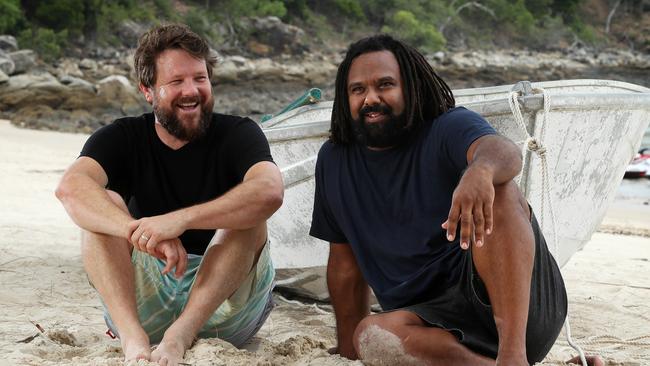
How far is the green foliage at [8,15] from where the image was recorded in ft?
75.7

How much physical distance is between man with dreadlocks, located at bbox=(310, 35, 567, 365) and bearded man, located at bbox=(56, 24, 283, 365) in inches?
10.4

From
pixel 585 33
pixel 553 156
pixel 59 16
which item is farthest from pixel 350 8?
pixel 553 156

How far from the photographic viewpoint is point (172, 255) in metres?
2.35

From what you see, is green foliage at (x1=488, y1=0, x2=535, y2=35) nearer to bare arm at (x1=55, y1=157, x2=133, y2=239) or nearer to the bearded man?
the bearded man

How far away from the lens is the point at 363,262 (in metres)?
2.55

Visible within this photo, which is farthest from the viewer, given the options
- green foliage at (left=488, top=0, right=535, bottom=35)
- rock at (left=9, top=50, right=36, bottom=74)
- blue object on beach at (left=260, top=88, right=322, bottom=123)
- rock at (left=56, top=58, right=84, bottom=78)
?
green foliage at (left=488, top=0, right=535, bottom=35)

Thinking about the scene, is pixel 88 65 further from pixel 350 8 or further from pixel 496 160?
pixel 496 160

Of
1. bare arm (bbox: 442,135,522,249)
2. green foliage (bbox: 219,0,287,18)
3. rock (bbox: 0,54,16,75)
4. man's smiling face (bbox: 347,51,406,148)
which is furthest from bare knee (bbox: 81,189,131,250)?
green foliage (bbox: 219,0,287,18)

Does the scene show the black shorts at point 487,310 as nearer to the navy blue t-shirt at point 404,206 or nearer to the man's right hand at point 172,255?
the navy blue t-shirt at point 404,206

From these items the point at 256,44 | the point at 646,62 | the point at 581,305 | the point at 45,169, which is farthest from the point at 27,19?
the point at 646,62

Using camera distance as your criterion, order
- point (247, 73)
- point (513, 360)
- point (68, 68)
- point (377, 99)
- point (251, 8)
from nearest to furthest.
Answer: point (513, 360), point (377, 99), point (68, 68), point (247, 73), point (251, 8)

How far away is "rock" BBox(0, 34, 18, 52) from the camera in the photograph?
69.7 feet

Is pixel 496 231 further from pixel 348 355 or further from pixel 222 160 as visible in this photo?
pixel 222 160

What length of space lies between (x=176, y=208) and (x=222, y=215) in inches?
12.6
